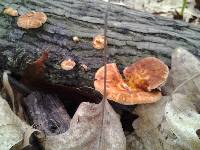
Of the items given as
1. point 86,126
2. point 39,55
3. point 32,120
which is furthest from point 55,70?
point 86,126

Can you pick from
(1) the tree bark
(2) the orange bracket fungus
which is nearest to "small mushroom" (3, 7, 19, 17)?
(1) the tree bark

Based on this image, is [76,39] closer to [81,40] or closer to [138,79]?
[81,40]

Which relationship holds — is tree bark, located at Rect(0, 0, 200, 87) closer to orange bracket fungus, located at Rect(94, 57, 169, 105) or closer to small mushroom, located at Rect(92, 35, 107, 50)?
small mushroom, located at Rect(92, 35, 107, 50)

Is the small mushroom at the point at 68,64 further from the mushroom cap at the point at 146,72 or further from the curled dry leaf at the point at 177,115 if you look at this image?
the curled dry leaf at the point at 177,115

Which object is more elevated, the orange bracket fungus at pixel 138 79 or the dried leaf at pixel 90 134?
the orange bracket fungus at pixel 138 79

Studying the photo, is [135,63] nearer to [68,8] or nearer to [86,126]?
[86,126]

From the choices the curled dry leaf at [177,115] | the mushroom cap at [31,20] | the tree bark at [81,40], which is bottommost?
the curled dry leaf at [177,115]

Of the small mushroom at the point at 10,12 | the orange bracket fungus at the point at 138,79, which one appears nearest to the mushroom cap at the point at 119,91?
the orange bracket fungus at the point at 138,79
